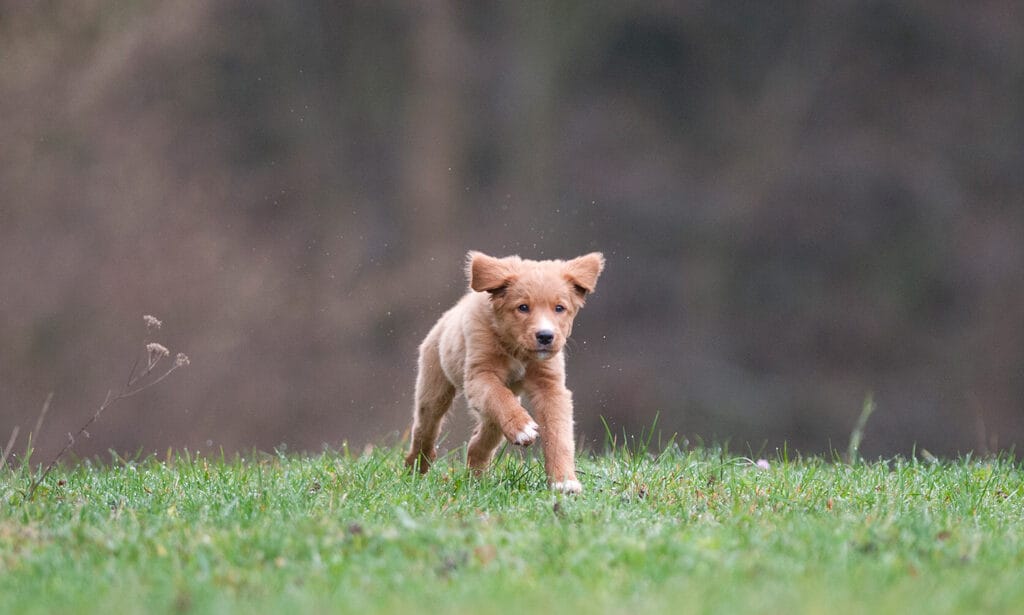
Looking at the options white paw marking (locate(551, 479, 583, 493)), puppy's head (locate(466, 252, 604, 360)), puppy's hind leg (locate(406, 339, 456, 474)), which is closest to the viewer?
white paw marking (locate(551, 479, 583, 493))

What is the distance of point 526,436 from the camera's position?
6.56 meters

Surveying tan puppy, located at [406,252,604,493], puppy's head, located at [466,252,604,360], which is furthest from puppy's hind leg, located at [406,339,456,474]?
puppy's head, located at [466,252,604,360]

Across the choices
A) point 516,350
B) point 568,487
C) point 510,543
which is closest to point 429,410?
point 516,350

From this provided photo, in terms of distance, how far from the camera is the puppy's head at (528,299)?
6.93m

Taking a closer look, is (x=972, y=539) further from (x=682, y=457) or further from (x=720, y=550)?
(x=682, y=457)

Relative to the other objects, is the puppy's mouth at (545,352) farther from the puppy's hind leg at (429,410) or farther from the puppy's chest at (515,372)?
the puppy's hind leg at (429,410)

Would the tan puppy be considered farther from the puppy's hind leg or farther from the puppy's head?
the puppy's hind leg

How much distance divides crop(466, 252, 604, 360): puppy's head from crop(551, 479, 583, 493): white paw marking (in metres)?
0.68

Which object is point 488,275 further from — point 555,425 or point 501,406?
point 555,425

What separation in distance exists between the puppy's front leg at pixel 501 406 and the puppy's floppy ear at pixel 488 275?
405 millimetres

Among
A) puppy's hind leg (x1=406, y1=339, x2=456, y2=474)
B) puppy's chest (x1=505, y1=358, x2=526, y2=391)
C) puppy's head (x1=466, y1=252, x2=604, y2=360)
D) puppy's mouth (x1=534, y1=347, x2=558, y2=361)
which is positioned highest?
puppy's head (x1=466, y1=252, x2=604, y2=360)

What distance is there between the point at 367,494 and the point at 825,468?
8.98 feet

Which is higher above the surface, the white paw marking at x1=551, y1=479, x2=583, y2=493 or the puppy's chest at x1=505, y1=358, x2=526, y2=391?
the puppy's chest at x1=505, y1=358, x2=526, y2=391

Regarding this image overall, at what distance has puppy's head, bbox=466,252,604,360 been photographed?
693 cm
